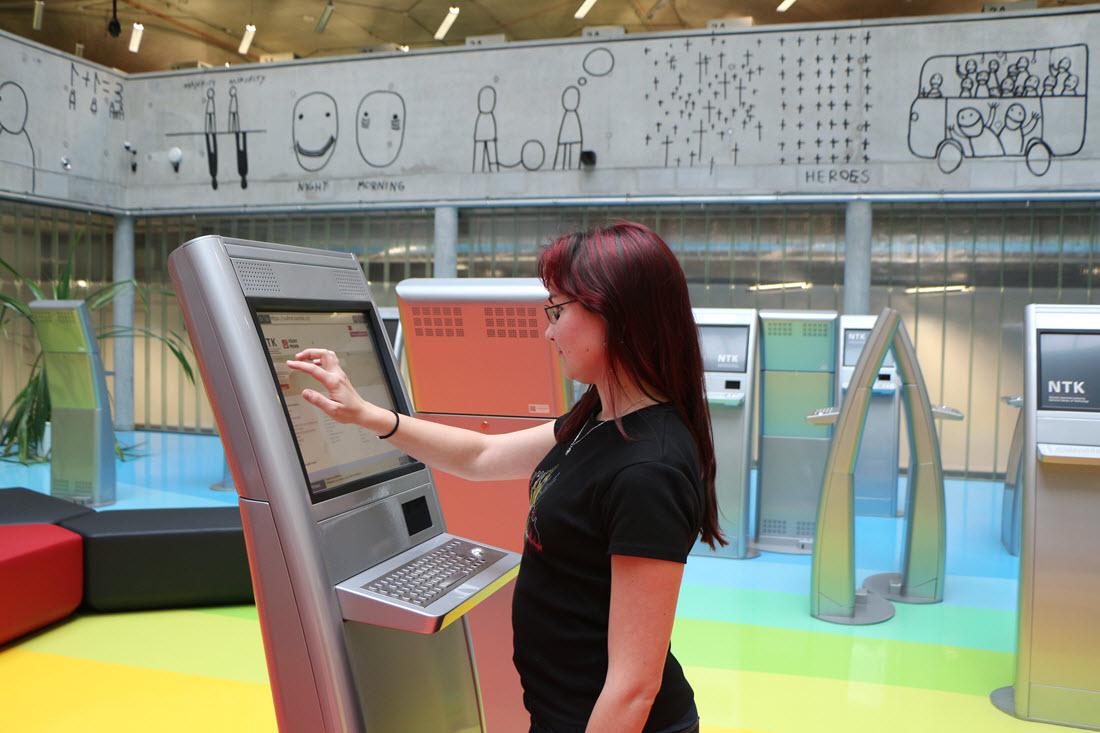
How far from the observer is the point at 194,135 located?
9773mm

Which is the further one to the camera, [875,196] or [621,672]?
[875,196]

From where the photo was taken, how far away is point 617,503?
1.17 m

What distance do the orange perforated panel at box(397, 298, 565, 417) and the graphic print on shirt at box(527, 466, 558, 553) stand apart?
1078 mm

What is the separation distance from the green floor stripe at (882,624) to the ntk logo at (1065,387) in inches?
54.5

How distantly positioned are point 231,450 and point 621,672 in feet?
2.25

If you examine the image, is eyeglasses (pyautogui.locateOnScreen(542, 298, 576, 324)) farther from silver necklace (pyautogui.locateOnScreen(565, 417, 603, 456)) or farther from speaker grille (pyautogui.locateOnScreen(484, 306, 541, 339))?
speaker grille (pyautogui.locateOnScreen(484, 306, 541, 339))

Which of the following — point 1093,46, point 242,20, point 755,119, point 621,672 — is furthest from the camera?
point 242,20

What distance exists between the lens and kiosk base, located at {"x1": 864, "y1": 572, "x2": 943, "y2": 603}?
4586mm

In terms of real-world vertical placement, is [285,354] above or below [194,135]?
below

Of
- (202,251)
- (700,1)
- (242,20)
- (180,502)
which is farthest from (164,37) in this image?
(202,251)

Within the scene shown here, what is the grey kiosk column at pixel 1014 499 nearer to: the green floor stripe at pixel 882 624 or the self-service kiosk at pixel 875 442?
the self-service kiosk at pixel 875 442

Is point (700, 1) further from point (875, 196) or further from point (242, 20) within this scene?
point (242, 20)

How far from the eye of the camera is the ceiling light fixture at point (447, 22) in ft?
38.6

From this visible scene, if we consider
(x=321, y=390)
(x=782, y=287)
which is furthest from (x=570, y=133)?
(x=321, y=390)
